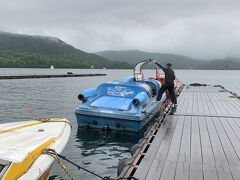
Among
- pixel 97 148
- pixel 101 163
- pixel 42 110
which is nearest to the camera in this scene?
pixel 101 163

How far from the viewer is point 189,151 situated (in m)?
10.2

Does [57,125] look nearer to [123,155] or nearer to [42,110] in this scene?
[123,155]

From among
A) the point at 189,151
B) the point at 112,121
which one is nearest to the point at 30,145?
the point at 189,151

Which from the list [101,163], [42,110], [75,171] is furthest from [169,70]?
[42,110]

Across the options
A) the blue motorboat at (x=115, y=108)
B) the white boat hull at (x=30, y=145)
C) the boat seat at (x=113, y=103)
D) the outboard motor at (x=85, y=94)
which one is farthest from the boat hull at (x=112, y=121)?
the white boat hull at (x=30, y=145)

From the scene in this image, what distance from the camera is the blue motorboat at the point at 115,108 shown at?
15898 millimetres

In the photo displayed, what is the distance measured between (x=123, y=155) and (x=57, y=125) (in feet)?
10.7

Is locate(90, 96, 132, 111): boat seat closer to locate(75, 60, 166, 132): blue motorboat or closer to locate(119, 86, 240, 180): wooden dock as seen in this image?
locate(75, 60, 166, 132): blue motorboat

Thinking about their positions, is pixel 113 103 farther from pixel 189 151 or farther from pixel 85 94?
pixel 189 151

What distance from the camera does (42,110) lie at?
26891mm

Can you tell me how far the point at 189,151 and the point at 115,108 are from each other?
6.55m

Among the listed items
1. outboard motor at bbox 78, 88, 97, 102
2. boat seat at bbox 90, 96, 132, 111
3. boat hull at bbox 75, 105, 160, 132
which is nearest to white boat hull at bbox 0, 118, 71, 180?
boat hull at bbox 75, 105, 160, 132

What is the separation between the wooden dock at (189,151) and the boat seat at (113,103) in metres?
1.88

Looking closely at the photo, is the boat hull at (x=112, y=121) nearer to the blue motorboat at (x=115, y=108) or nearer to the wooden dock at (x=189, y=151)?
the blue motorboat at (x=115, y=108)
